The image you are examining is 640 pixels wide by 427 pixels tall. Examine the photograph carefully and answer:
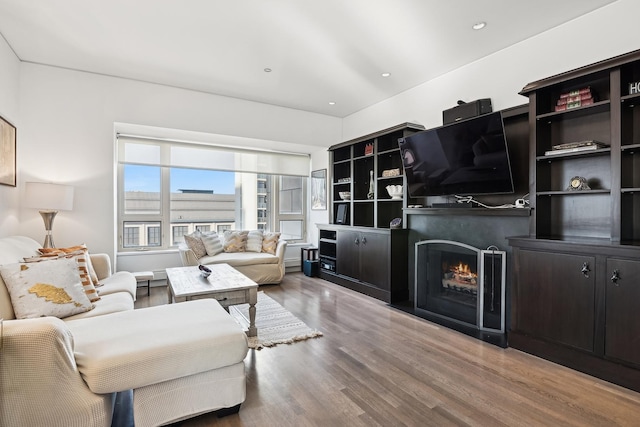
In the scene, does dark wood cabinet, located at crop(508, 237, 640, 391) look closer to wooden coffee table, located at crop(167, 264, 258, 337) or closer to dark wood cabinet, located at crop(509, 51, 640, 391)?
dark wood cabinet, located at crop(509, 51, 640, 391)

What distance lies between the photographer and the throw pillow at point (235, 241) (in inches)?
203

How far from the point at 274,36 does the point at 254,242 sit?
127 inches

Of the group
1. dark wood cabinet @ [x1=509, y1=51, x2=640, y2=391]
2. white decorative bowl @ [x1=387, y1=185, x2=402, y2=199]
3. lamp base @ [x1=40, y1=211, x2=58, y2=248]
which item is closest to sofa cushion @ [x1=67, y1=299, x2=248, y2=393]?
lamp base @ [x1=40, y1=211, x2=58, y2=248]

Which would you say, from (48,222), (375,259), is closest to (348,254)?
(375,259)

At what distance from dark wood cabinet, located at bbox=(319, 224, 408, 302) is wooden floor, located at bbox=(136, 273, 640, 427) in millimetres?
1013

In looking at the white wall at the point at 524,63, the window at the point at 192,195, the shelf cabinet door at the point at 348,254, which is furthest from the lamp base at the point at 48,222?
the white wall at the point at 524,63

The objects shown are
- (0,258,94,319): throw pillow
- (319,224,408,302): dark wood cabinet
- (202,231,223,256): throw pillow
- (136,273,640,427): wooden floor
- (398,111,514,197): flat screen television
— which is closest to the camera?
(136,273,640,427): wooden floor

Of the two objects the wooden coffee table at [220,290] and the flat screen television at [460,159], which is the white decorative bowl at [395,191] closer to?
the flat screen television at [460,159]

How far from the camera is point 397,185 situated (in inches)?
172

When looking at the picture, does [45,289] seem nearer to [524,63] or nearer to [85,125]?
[85,125]

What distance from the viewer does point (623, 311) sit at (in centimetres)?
207

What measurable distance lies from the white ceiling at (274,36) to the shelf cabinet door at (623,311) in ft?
6.97

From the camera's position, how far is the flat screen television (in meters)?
2.90

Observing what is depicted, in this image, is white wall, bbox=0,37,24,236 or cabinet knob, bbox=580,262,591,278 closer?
cabinet knob, bbox=580,262,591,278
